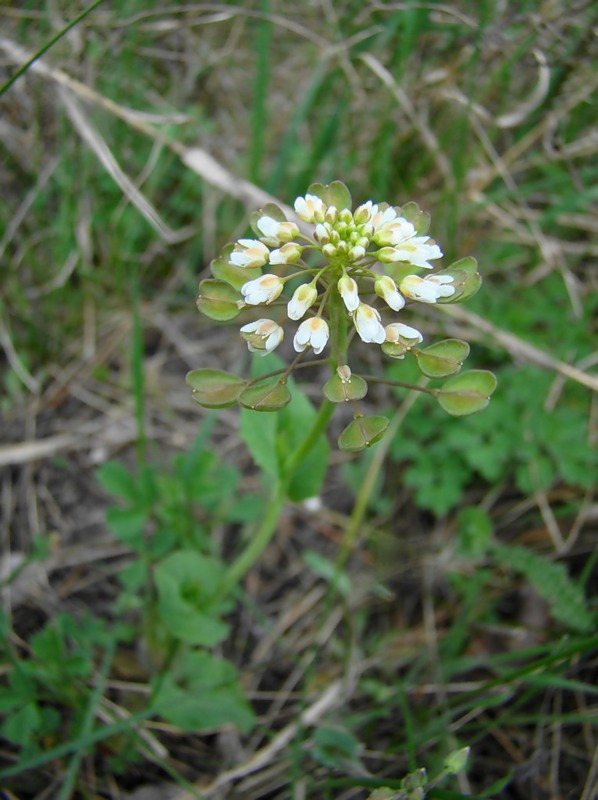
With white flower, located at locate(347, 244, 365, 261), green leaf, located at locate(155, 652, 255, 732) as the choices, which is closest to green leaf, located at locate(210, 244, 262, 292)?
white flower, located at locate(347, 244, 365, 261)

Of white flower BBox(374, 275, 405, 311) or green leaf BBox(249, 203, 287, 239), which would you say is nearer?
white flower BBox(374, 275, 405, 311)

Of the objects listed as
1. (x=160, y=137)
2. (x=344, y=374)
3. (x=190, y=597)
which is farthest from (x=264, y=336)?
(x=160, y=137)

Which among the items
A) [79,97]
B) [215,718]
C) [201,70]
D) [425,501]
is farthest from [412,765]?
[201,70]

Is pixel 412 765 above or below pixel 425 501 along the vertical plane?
above

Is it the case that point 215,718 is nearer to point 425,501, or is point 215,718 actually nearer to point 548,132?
point 425,501

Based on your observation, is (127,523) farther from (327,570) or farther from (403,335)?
(403,335)

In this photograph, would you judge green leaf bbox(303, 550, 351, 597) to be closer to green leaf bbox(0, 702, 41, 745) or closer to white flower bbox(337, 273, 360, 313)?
green leaf bbox(0, 702, 41, 745)
